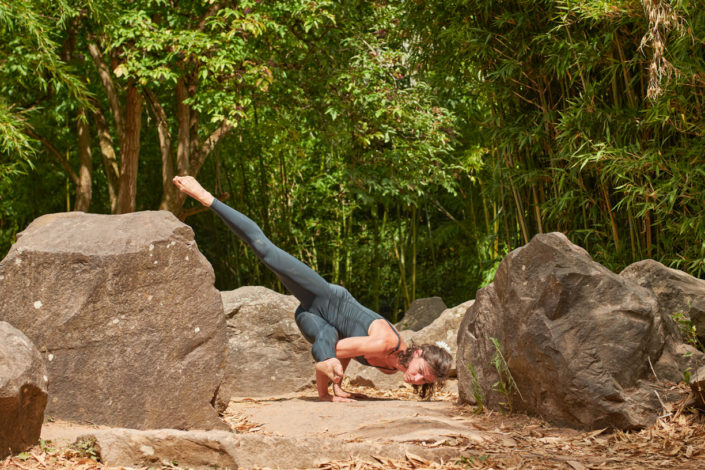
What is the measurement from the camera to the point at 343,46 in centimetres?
756

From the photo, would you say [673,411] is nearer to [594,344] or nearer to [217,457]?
[594,344]

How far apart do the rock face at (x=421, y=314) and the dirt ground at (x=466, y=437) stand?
2.88 m

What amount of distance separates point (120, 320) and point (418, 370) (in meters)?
1.72

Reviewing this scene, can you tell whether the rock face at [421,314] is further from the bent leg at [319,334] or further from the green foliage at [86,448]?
the green foliage at [86,448]

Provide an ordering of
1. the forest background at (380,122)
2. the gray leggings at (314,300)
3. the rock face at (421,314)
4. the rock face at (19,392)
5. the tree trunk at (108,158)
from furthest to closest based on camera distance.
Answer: the tree trunk at (108,158) → the rock face at (421,314) → the forest background at (380,122) → the gray leggings at (314,300) → the rock face at (19,392)

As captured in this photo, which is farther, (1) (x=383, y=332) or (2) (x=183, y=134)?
(2) (x=183, y=134)

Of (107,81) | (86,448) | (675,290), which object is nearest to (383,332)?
(675,290)

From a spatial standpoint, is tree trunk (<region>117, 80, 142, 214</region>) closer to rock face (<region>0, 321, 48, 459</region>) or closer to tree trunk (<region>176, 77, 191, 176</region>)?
tree trunk (<region>176, 77, 191, 176</region>)

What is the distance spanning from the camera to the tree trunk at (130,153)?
731cm

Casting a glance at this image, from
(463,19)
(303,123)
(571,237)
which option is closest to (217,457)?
(571,237)

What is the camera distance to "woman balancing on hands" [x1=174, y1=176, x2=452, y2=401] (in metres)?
4.20

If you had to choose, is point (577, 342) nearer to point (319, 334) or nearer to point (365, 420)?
point (365, 420)

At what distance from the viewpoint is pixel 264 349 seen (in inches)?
215

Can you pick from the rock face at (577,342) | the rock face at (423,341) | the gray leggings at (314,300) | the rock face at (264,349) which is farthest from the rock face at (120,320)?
the rock face at (423,341)
